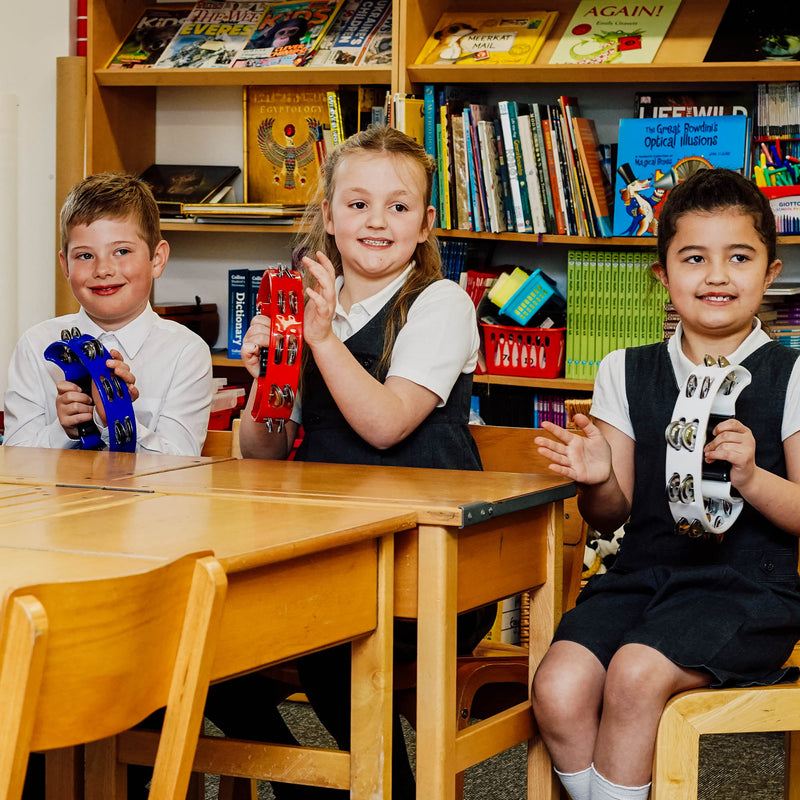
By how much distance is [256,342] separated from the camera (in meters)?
1.69

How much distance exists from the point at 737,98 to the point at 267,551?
95.0 inches

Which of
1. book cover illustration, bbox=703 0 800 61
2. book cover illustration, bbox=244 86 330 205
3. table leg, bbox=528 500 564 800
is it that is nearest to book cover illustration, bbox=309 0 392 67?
book cover illustration, bbox=244 86 330 205

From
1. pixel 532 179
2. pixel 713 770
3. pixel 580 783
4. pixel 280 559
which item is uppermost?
pixel 532 179

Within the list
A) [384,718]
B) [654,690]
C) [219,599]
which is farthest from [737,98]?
[219,599]

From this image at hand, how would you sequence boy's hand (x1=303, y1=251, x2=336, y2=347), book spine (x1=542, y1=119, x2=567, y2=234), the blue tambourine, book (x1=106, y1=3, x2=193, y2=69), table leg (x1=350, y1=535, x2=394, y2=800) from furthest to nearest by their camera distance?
book (x1=106, y1=3, x2=193, y2=69) < book spine (x1=542, y1=119, x2=567, y2=234) < the blue tambourine < boy's hand (x1=303, y1=251, x2=336, y2=347) < table leg (x1=350, y1=535, x2=394, y2=800)

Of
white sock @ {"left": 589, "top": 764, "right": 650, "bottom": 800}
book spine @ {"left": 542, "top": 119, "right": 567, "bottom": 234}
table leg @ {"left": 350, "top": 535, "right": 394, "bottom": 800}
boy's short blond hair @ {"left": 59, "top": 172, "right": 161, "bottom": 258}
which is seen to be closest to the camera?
table leg @ {"left": 350, "top": 535, "right": 394, "bottom": 800}

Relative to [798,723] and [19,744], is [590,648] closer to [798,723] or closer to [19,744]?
[798,723]

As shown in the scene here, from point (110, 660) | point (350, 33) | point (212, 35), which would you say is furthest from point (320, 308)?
point (212, 35)

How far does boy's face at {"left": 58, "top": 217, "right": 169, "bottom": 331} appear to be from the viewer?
7.09 ft

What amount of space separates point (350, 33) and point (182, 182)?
27.4 inches

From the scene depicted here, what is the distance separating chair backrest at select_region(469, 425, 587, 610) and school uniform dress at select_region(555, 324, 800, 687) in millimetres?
146

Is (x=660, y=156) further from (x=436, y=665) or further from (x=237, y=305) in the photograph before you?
(x=436, y=665)

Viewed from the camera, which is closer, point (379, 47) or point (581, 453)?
point (581, 453)

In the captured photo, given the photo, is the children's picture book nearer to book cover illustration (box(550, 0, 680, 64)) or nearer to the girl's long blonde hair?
book cover illustration (box(550, 0, 680, 64))
